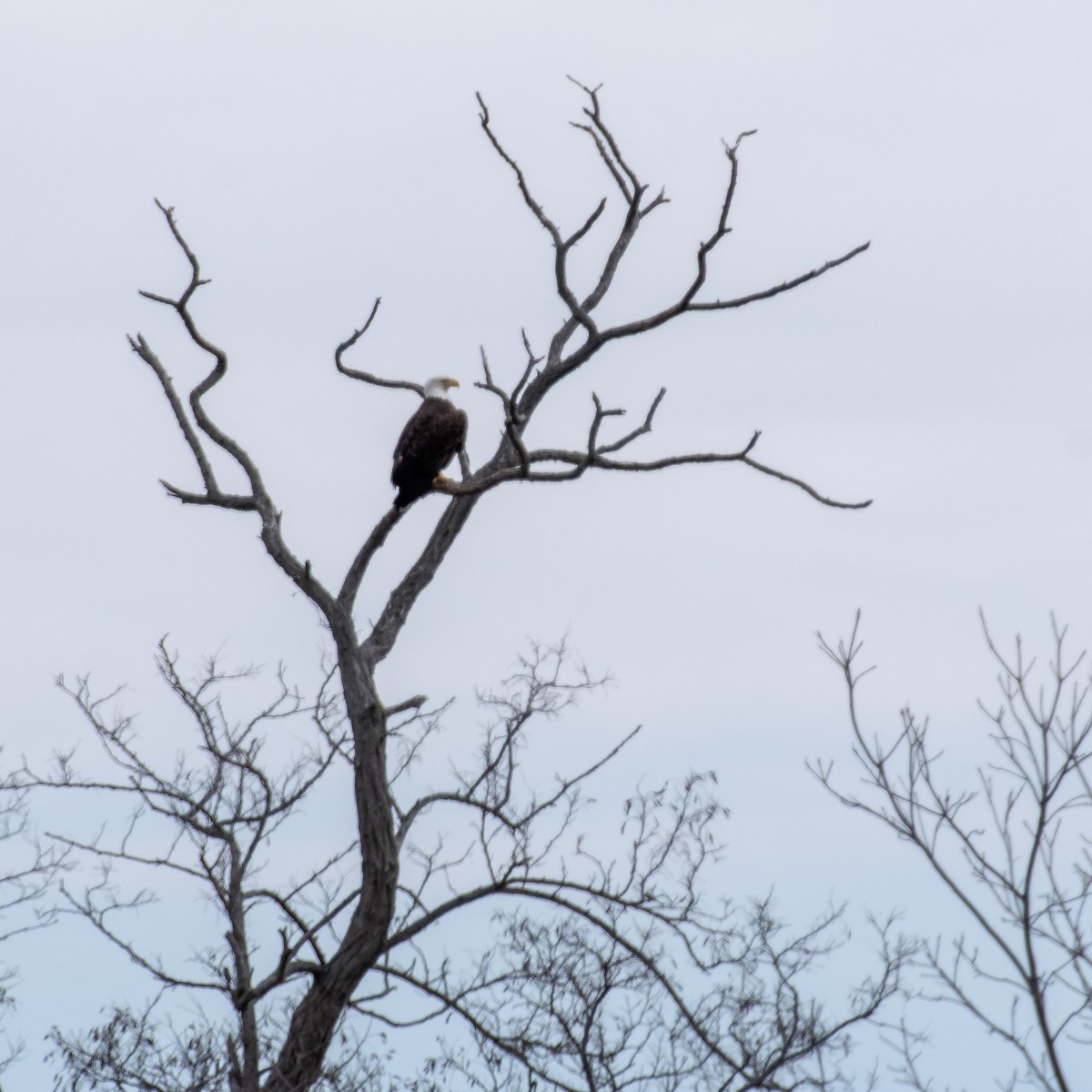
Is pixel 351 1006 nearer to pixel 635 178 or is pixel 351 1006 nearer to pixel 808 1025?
pixel 808 1025

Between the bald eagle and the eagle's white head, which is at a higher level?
the eagle's white head

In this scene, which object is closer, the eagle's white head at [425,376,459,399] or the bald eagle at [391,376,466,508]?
the bald eagle at [391,376,466,508]

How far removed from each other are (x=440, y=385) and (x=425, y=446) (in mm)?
1247

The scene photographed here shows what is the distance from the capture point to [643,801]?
9359 mm

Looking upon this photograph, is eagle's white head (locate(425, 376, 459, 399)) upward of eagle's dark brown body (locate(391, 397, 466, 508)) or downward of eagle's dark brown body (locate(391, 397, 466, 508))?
upward

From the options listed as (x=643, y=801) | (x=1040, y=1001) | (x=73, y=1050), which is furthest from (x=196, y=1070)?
(x=1040, y=1001)

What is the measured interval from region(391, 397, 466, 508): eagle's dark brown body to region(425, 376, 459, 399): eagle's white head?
1.32 feet

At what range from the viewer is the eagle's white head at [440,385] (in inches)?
395

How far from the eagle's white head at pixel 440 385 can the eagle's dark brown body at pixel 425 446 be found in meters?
0.40

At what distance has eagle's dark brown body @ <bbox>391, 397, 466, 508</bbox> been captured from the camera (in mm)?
8820

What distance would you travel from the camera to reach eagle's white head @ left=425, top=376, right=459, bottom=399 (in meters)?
10.0

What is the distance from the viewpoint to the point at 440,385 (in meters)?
10.2

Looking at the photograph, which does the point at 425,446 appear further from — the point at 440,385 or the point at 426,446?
the point at 440,385

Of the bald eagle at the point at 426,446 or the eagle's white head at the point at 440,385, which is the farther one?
the eagle's white head at the point at 440,385
